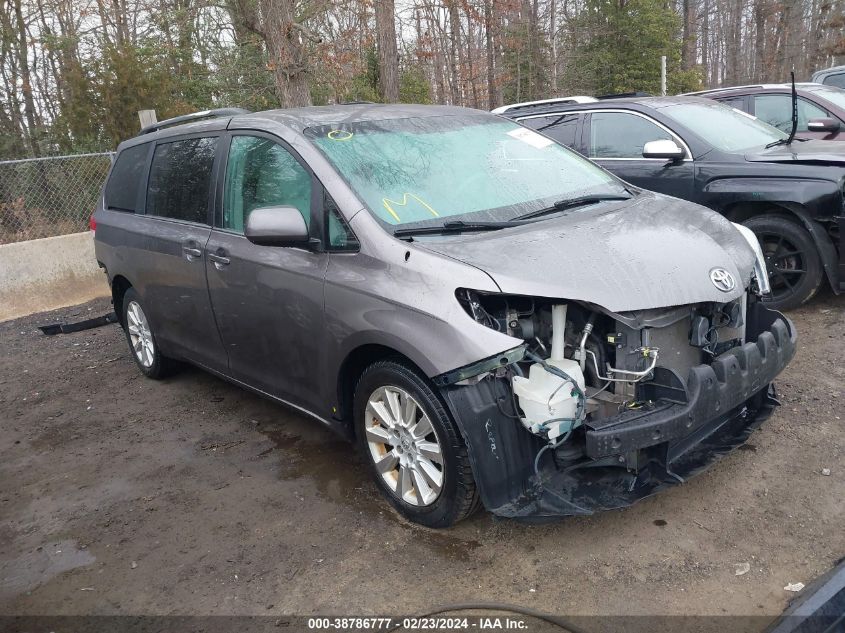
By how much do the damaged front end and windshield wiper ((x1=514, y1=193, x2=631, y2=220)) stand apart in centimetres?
68

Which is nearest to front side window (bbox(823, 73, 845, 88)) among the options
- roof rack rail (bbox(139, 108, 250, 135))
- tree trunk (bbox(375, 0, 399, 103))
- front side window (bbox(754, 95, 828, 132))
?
front side window (bbox(754, 95, 828, 132))

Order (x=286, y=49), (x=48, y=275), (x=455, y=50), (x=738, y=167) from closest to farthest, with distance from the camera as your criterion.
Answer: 1. (x=738, y=167)
2. (x=48, y=275)
3. (x=286, y=49)
4. (x=455, y=50)

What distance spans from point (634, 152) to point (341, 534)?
15.4 feet

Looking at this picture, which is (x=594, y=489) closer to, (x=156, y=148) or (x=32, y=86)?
(x=156, y=148)

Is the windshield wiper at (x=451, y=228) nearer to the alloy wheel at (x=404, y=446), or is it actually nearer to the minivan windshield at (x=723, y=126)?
the alloy wheel at (x=404, y=446)

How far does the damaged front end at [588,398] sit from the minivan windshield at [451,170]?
0.72m

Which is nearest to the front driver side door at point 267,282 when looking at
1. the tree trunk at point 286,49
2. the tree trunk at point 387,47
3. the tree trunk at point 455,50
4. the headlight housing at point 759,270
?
the headlight housing at point 759,270

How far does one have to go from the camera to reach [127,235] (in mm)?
5355

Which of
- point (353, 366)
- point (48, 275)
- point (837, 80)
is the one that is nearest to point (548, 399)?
point (353, 366)

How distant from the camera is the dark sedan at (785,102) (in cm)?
800

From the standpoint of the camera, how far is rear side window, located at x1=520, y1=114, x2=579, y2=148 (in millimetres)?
7105

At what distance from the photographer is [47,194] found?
906cm

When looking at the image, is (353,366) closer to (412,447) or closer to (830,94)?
(412,447)

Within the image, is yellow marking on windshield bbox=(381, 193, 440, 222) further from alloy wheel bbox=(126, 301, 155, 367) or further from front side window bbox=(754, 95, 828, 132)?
front side window bbox=(754, 95, 828, 132)
